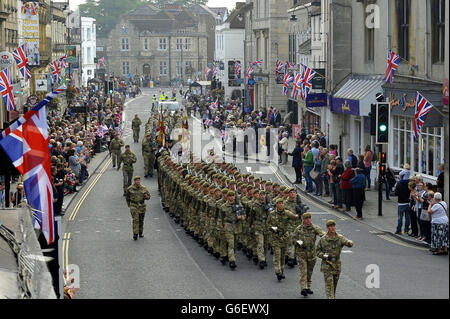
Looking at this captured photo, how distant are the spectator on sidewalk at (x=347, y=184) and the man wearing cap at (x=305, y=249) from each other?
11.6 meters

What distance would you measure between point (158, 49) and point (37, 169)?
150 m

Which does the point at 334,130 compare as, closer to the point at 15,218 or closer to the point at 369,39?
the point at 369,39

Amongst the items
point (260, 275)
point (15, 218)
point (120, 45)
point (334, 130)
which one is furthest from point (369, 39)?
point (120, 45)

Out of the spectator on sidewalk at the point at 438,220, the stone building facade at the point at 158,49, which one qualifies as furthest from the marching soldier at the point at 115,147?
the stone building facade at the point at 158,49

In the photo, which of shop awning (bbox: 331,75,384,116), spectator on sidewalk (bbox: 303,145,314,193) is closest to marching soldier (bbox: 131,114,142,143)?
shop awning (bbox: 331,75,384,116)

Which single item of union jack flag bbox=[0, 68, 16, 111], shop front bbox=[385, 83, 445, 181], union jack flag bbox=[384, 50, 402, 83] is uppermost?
union jack flag bbox=[384, 50, 402, 83]

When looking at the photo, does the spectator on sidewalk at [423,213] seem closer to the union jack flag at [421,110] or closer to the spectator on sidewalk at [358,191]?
the spectator on sidewalk at [358,191]

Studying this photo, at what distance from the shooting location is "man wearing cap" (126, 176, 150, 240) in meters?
24.3

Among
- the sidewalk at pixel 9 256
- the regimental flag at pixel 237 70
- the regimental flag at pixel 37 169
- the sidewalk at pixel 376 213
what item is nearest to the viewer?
the sidewalk at pixel 9 256

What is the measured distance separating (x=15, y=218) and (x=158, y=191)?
23.4 metres

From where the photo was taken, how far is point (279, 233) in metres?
19.1

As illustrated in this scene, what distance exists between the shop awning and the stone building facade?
374ft

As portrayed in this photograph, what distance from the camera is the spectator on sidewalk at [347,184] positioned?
2873 cm

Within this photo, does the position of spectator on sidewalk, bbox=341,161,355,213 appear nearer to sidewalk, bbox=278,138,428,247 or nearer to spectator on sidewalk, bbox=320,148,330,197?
sidewalk, bbox=278,138,428,247
